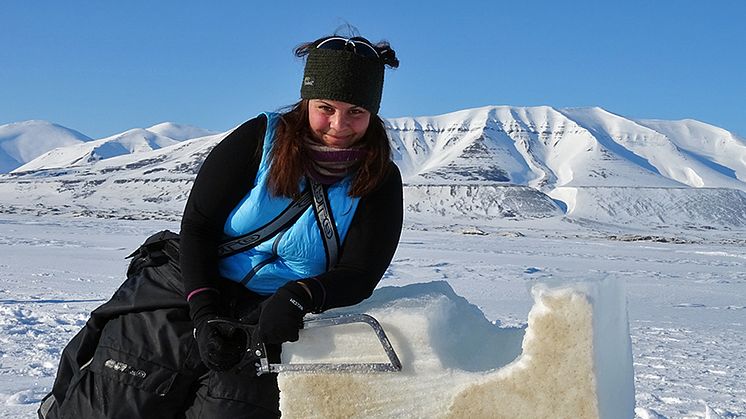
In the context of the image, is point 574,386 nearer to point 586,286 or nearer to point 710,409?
point 586,286

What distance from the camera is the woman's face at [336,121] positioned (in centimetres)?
201

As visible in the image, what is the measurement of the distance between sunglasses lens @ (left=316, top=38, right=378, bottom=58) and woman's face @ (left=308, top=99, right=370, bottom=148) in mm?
167

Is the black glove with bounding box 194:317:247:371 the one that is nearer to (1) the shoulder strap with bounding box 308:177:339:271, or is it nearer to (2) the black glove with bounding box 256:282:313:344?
(2) the black glove with bounding box 256:282:313:344

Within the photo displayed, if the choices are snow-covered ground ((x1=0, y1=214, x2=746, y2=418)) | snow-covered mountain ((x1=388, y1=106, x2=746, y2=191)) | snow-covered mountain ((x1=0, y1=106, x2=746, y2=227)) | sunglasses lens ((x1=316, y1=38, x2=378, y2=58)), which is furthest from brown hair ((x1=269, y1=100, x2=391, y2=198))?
snow-covered mountain ((x1=388, y1=106, x2=746, y2=191))

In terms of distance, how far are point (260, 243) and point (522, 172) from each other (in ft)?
403

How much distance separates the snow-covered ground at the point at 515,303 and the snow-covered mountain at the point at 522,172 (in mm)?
36375

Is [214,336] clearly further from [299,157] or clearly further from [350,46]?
[350,46]

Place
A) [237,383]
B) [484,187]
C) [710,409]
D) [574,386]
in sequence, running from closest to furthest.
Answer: [574,386] → [237,383] → [710,409] → [484,187]

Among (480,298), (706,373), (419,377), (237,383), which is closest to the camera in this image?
(419,377)

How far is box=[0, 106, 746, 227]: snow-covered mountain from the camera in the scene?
247ft

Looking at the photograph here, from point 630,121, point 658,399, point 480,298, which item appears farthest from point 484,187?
point 630,121

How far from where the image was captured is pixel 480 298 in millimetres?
10648

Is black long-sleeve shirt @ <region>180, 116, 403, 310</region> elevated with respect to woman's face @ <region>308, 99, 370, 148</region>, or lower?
lower

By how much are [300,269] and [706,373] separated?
491 centimetres
